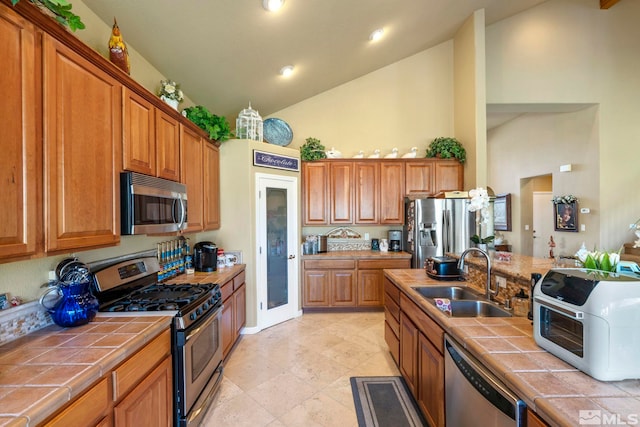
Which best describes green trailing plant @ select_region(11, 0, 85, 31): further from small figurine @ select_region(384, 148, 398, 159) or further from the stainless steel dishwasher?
small figurine @ select_region(384, 148, 398, 159)

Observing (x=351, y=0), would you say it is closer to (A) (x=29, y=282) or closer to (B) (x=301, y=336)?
(A) (x=29, y=282)

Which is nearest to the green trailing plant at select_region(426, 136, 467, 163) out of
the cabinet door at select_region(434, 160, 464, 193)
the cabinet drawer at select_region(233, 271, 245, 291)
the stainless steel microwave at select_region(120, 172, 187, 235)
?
the cabinet door at select_region(434, 160, 464, 193)

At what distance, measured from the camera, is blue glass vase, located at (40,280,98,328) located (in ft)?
4.91

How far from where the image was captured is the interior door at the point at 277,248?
3550 mm

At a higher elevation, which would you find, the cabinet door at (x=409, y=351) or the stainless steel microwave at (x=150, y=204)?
the stainless steel microwave at (x=150, y=204)

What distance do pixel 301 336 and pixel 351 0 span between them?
152 inches

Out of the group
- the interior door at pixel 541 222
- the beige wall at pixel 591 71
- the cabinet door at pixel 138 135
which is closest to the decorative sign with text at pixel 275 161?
the cabinet door at pixel 138 135

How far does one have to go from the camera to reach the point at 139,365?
1380 mm

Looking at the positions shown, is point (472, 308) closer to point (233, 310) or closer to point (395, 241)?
point (233, 310)

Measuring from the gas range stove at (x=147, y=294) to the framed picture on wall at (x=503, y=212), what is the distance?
7.60 metres

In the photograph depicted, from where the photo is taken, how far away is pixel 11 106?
43.6 inches

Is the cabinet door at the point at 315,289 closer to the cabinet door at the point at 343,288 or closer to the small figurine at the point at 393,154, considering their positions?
the cabinet door at the point at 343,288

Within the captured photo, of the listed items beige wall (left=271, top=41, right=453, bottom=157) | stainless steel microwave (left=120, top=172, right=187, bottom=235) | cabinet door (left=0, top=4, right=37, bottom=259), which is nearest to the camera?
cabinet door (left=0, top=4, right=37, bottom=259)

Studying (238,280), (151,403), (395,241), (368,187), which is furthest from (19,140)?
(395,241)
